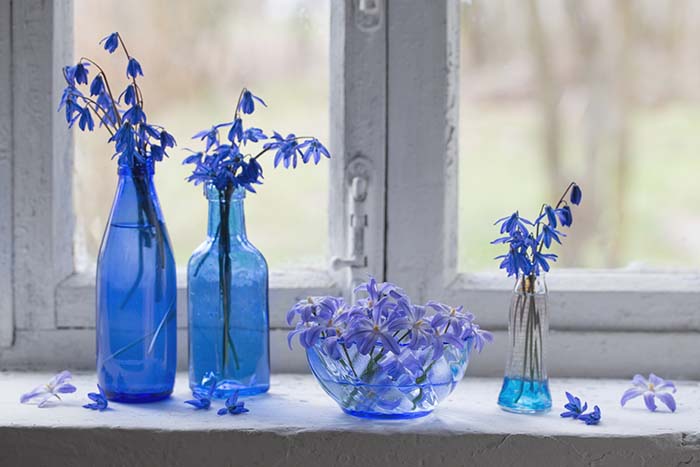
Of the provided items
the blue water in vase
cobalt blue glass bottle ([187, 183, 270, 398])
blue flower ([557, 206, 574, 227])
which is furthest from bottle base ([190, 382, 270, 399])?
blue flower ([557, 206, 574, 227])

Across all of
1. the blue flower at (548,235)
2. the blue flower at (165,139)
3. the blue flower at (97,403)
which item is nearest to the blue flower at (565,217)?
the blue flower at (548,235)

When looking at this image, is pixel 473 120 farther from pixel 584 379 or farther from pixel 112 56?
pixel 112 56

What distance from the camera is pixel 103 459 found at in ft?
3.52

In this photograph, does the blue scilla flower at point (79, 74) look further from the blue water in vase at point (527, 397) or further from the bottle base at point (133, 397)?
the blue water in vase at point (527, 397)

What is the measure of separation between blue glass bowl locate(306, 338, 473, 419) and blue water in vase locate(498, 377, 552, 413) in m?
0.09

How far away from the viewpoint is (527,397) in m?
1.15

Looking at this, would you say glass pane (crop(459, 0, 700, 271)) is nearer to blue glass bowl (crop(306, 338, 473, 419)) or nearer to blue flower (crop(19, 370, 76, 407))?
blue glass bowl (crop(306, 338, 473, 419))

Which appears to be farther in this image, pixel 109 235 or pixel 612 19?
pixel 612 19

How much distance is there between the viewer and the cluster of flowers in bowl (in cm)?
107

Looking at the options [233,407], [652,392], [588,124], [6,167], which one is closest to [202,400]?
[233,407]

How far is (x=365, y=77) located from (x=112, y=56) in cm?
38

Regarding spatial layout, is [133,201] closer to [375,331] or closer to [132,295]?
[132,295]

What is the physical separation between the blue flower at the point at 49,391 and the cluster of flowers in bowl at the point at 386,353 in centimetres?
32

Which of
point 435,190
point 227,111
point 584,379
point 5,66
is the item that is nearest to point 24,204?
point 5,66
